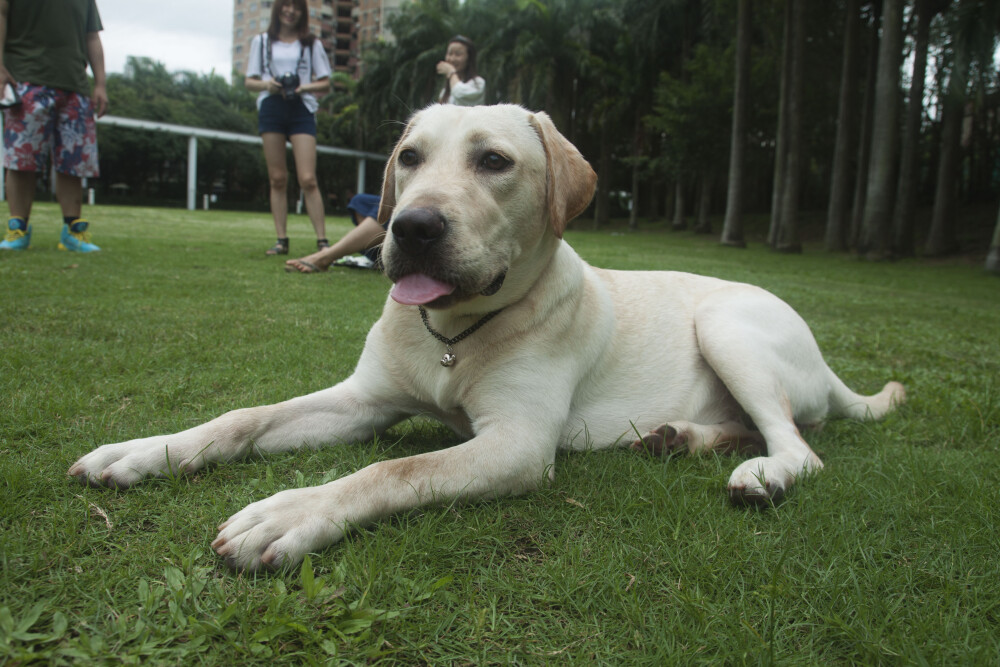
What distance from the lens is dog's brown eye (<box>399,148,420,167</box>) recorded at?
9.08 feet

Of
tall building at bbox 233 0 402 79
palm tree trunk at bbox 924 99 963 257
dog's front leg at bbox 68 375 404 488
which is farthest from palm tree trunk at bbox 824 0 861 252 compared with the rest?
tall building at bbox 233 0 402 79

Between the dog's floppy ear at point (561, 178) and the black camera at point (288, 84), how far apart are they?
6356mm

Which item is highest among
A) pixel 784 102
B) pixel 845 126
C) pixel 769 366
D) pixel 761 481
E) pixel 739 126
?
pixel 784 102

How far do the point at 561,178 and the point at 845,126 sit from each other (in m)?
20.7

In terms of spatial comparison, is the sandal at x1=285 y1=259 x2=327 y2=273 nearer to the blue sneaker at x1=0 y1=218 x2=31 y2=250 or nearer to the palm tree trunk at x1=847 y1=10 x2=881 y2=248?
the blue sneaker at x1=0 y1=218 x2=31 y2=250

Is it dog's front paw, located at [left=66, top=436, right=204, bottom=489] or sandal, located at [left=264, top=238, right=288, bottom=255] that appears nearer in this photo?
dog's front paw, located at [left=66, top=436, right=204, bottom=489]

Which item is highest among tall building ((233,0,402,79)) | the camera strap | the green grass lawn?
tall building ((233,0,402,79))

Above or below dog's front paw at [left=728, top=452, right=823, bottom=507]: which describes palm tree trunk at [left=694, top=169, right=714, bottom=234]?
above

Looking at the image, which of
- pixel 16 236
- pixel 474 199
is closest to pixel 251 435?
pixel 474 199

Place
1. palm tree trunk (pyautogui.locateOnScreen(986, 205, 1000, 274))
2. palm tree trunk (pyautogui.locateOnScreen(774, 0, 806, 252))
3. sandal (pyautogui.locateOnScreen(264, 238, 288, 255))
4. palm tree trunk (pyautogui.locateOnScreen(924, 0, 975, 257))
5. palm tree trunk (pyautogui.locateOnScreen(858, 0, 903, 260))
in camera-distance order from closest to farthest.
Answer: sandal (pyautogui.locateOnScreen(264, 238, 288, 255)) < palm tree trunk (pyautogui.locateOnScreen(986, 205, 1000, 274)) < palm tree trunk (pyautogui.locateOnScreen(858, 0, 903, 260)) < palm tree trunk (pyautogui.locateOnScreen(774, 0, 806, 252)) < palm tree trunk (pyautogui.locateOnScreen(924, 0, 975, 257))

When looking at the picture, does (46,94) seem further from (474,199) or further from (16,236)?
(474,199)

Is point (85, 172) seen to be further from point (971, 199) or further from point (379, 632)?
point (971, 199)

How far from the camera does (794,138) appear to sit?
19734mm

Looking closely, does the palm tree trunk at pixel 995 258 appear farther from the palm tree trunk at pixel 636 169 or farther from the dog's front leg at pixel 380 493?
the palm tree trunk at pixel 636 169
